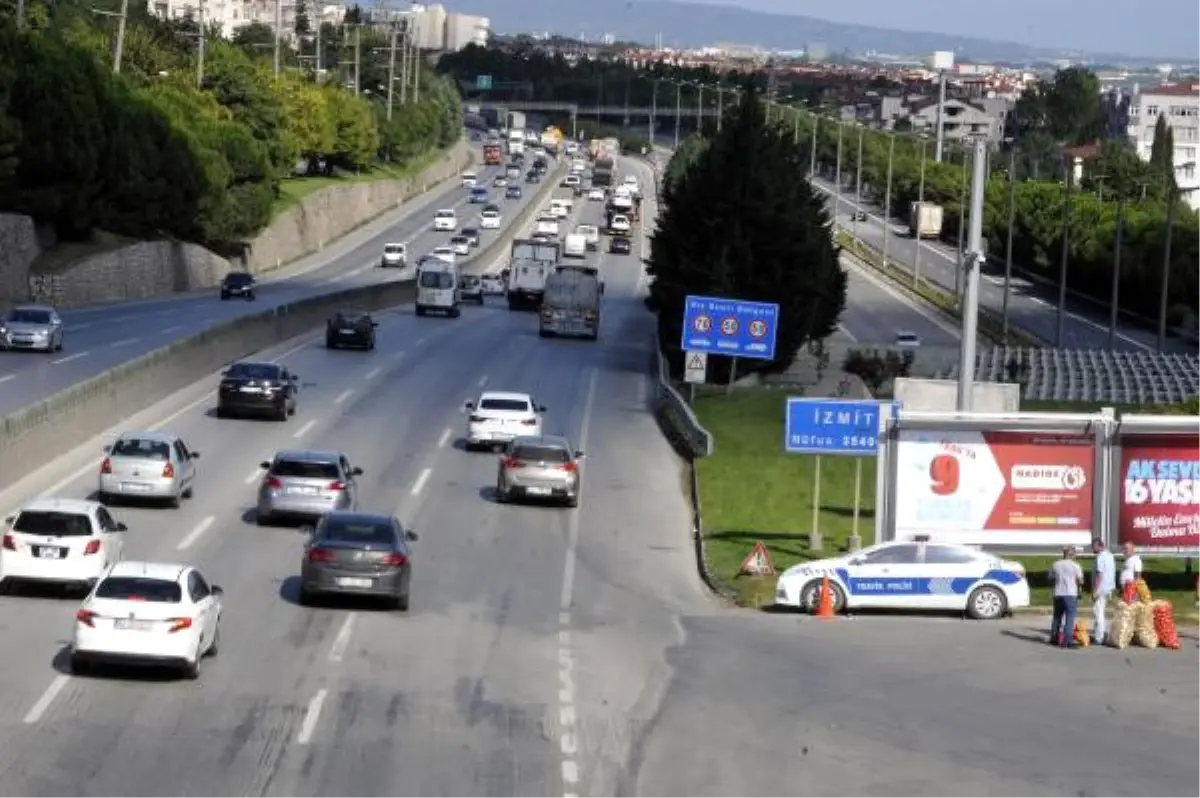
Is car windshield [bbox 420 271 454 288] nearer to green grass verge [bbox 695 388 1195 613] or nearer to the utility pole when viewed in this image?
green grass verge [bbox 695 388 1195 613]

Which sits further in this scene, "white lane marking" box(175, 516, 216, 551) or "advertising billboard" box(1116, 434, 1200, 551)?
"advertising billboard" box(1116, 434, 1200, 551)

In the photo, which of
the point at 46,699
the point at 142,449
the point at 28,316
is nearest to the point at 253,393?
the point at 142,449

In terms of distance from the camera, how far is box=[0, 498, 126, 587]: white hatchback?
33438 mm

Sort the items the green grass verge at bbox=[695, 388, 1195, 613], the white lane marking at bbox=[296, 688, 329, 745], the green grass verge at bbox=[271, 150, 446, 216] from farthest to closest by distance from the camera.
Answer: the green grass verge at bbox=[271, 150, 446, 216], the green grass verge at bbox=[695, 388, 1195, 613], the white lane marking at bbox=[296, 688, 329, 745]

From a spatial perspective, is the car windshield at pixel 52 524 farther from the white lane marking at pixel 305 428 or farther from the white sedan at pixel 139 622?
the white lane marking at pixel 305 428

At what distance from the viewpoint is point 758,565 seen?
4100cm

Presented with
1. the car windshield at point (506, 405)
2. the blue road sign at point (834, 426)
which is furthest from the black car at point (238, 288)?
the blue road sign at point (834, 426)

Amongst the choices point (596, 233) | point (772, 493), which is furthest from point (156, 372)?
point (596, 233)

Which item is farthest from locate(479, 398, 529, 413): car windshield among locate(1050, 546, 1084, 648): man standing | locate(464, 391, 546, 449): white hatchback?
locate(1050, 546, 1084, 648): man standing

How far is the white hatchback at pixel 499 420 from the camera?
56281 millimetres

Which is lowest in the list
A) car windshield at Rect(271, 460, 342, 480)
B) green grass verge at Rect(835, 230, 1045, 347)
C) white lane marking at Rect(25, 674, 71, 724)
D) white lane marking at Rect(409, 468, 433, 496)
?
green grass verge at Rect(835, 230, 1045, 347)

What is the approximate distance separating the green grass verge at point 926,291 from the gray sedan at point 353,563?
72.1 meters

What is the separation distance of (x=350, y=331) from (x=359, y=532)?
46.4 m

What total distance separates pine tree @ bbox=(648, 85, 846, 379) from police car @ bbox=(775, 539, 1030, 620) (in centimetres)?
3959
